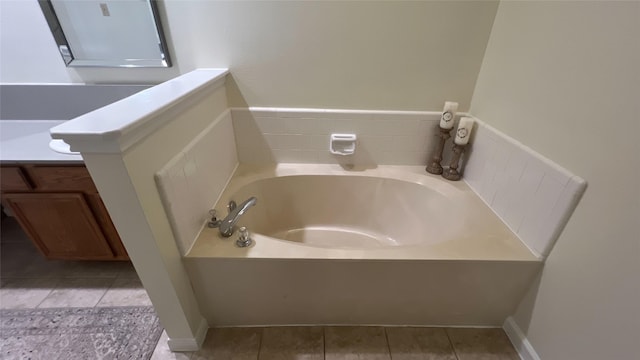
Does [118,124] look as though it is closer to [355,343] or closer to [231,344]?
[231,344]

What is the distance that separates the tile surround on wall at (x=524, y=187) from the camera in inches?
34.5

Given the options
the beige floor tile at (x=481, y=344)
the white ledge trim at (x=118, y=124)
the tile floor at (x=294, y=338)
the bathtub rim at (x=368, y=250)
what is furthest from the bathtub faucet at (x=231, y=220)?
the beige floor tile at (x=481, y=344)

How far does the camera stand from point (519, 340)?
3.60 ft

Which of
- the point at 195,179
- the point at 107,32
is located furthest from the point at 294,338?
the point at 107,32

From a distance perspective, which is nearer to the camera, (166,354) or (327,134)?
(166,354)

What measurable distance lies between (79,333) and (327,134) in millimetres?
1534

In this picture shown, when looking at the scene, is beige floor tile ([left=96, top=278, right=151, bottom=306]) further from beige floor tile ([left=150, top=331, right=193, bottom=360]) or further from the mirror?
the mirror

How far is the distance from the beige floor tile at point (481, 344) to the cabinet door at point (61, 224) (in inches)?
69.0

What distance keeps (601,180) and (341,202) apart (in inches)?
43.8

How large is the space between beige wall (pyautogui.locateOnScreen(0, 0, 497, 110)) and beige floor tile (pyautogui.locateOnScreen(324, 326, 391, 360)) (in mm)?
1144

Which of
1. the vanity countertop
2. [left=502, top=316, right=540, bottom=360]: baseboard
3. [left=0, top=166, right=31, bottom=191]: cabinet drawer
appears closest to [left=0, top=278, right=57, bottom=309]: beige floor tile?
[left=0, top=166, right=31, bottom=191]: cabinet drawer

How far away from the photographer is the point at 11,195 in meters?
1.17

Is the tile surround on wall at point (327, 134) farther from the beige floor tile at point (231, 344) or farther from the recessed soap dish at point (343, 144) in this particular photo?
the beige floor tile at point (231, 344)

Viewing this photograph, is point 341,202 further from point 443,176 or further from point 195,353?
point 195,353
